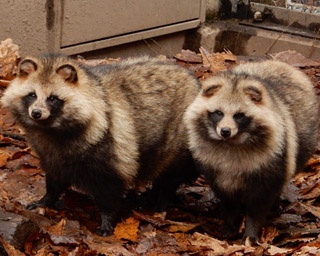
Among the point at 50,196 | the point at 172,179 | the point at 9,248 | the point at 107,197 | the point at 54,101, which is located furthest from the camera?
Result: the point at 172,179

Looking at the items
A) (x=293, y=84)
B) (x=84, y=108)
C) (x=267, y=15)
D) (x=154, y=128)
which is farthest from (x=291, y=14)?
(x=84, y=108)

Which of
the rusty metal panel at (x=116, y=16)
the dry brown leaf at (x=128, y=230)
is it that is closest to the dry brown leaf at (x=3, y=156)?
the dry brown leaf at (x=128, y=230)

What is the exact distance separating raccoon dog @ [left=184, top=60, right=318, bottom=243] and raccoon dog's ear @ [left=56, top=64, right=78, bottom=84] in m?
0.95

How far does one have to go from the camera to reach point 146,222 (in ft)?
19.6

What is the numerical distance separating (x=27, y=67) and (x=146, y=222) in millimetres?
1620

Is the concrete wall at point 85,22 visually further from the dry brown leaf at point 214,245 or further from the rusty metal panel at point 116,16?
the dry brown leaf at point 214,245

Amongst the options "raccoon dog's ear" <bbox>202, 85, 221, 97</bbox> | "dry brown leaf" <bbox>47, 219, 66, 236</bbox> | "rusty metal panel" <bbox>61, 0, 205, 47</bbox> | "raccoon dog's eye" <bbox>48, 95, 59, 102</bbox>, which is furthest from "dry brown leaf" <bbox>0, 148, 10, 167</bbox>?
"rusty metal panel" <bbox>61, 0, 205, 47</bbox>

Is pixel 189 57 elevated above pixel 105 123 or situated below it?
below

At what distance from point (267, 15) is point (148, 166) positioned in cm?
541

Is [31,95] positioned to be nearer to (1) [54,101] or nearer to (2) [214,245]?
(1) [54,101]

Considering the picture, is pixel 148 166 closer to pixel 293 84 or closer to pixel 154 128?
pixel 154 128

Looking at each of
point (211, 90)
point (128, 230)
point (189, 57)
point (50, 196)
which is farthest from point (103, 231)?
point (189, 57)

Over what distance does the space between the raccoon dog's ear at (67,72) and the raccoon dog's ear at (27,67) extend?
182 mm

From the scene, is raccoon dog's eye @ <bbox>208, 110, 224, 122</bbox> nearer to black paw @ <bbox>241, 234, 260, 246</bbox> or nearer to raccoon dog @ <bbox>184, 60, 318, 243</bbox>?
raccoon dog @ <bbox>184, 60, 318, 243</bbox>
